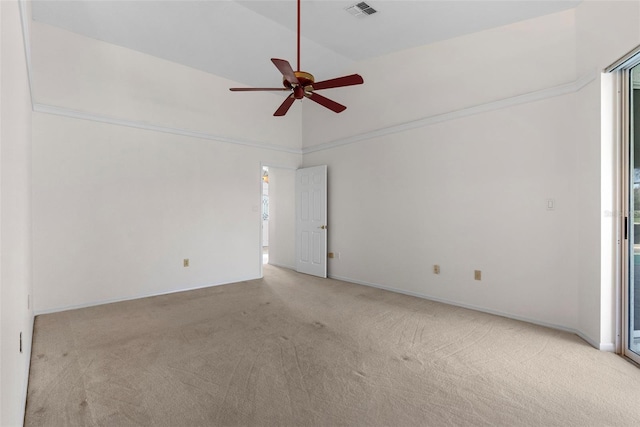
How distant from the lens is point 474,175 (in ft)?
12.8


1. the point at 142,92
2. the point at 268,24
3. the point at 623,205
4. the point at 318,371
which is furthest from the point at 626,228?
the point at 142,92

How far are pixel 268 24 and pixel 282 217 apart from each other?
3.88 meters

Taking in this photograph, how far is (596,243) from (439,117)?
7.38ft

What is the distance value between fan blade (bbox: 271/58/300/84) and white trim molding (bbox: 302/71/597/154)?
7.73 ft

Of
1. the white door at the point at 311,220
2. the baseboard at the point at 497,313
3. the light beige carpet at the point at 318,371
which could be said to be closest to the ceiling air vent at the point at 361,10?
the white door at the point at 311,220

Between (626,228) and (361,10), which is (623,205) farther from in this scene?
(361,10)

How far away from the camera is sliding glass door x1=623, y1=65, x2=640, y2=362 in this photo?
2717 mm

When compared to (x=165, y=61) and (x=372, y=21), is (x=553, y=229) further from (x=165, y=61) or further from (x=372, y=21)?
(x=165, y=61)

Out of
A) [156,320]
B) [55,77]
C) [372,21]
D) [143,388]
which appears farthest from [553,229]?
[55,77]

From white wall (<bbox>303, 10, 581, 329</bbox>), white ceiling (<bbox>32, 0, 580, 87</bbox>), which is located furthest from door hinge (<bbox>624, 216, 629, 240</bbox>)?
white ceiling (<bbox>32, 0, 580, 87</bbox>)

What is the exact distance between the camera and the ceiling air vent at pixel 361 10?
11.4 feet

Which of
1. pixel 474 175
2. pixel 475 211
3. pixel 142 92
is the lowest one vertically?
pixel 475 211

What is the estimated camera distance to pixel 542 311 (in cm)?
340

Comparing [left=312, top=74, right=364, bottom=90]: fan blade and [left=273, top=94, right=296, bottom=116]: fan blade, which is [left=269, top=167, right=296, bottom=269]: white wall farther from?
[left=312, top=74, right=364, bottom=90]: fan blade
